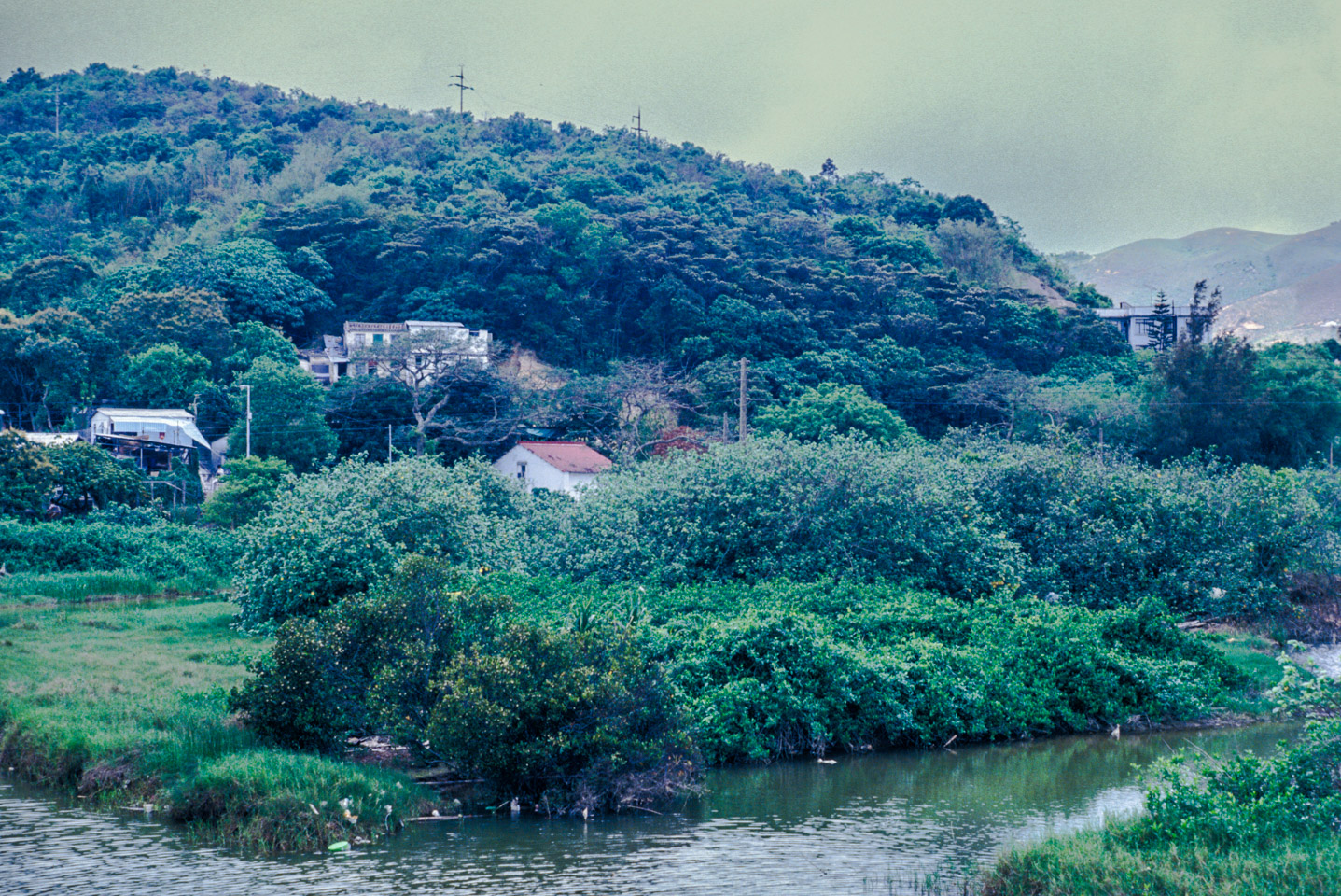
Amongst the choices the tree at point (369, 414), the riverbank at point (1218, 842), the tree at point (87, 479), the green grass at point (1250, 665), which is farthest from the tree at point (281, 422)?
the riverbank at point (1218, 842)

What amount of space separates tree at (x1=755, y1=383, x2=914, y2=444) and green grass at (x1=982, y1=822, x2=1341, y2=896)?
3425 cm

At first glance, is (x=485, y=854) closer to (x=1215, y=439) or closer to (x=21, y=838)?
(x=21, y=838)

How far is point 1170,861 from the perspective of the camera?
10.5 meters

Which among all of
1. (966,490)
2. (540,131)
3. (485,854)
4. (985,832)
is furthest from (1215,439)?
(540,131)

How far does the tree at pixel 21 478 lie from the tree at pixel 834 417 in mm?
25512

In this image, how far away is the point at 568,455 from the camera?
47.6m

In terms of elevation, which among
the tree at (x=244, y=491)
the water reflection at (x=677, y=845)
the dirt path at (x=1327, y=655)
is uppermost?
the tree at (x=244, y=491)

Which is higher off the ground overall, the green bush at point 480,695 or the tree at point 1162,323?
the tree at point 1162,323

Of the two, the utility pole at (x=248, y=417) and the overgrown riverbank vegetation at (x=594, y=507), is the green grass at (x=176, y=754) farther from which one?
the utility pole at (x=248, y=417)

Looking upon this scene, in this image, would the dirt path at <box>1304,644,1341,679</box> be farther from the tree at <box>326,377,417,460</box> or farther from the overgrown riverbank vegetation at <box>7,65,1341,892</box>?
the tree at <box>326,377,417,460</box>

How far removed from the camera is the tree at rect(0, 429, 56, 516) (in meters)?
37.1

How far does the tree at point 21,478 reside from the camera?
122 ft

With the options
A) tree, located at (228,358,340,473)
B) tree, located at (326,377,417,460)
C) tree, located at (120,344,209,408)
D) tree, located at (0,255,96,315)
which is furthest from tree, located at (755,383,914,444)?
tree, located at (0,255,96,315)

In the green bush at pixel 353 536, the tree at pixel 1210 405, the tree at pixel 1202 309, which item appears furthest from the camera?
the tree at pixel 1202 309
